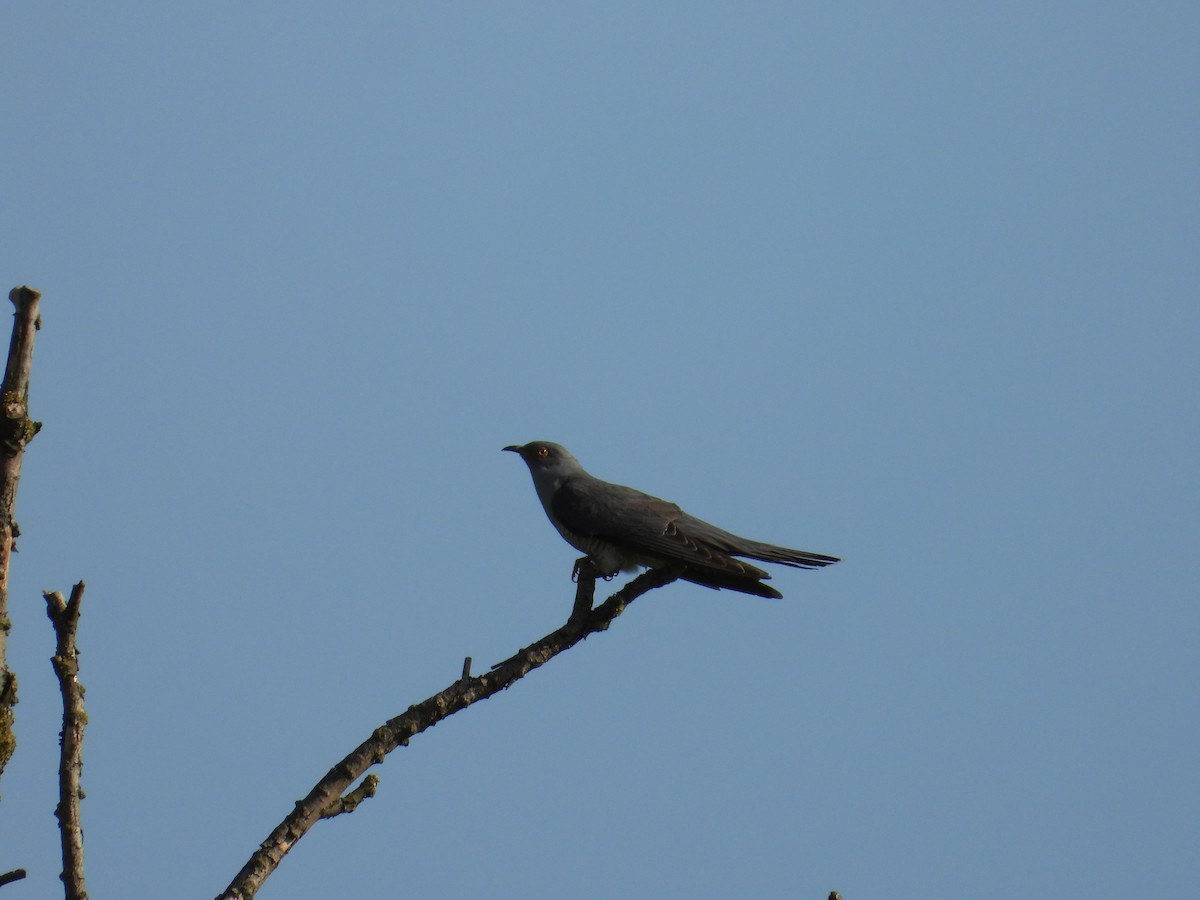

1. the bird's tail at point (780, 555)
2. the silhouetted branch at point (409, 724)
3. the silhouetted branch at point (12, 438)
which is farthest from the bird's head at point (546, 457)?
the silhouetted branch at point (12, 438)

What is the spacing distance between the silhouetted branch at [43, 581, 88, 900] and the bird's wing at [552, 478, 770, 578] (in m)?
4.13

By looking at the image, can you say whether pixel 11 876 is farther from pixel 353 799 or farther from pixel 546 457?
A: pixel 546 457

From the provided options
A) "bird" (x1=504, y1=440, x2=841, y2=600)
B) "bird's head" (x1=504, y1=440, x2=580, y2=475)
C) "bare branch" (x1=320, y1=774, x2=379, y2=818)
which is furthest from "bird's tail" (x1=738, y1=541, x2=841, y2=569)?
"bare branch" (x1=320, y1=774, x2=379, y2=818)

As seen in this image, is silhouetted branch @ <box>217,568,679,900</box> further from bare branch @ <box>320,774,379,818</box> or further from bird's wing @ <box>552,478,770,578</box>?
bird's wing @ <box>552,478,770,578</box>

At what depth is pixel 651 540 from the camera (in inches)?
297

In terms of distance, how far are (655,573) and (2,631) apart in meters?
3.94

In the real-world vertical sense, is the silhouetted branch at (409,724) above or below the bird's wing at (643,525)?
below

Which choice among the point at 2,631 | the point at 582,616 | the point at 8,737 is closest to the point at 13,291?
the point at 2,631

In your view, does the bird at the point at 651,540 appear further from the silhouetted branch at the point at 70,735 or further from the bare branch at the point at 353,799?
the silhouetted branch at the point at 70,735

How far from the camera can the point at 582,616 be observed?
4.97 metres

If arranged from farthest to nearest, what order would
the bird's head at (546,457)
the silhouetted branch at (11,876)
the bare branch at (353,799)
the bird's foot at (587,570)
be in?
the bird's head at (546,457) → the bird's foot at (587,570) → the bare branch at (353,799) → the silhouetted branch at (11,876)

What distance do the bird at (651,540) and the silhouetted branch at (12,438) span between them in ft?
12.9

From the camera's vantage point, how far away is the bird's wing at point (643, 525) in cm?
720

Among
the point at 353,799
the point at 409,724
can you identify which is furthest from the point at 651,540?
the point at 353,799
